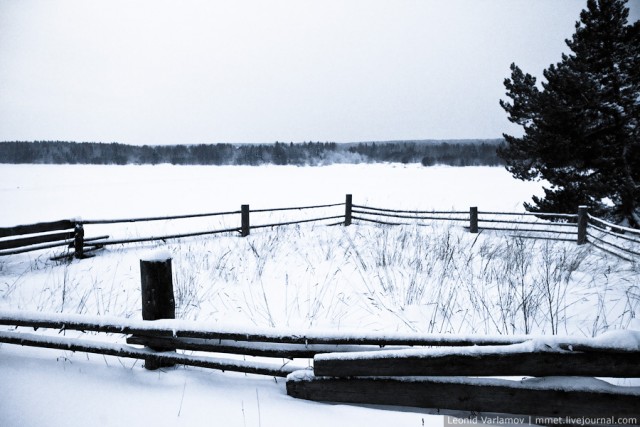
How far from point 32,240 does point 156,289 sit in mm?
6516

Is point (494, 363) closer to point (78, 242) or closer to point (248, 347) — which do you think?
point (248, 347)

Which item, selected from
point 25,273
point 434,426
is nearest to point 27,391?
point 434,426

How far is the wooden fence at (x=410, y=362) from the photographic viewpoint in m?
2.00

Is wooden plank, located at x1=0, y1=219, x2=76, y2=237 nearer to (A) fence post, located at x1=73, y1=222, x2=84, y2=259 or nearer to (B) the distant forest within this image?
(A) fence post, located at x1=73, y1=222, x2=84, y2=259

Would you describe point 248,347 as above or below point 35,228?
below

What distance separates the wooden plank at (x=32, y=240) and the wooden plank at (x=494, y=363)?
772 centimetres

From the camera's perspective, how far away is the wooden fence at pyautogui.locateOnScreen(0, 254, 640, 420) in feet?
6.56

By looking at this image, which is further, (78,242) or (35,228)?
(78,242)

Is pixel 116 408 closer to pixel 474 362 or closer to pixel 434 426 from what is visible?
pixel 434 426

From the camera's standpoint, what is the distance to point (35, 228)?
734 cm

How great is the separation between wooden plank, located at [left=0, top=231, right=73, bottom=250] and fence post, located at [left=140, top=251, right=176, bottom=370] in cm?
622

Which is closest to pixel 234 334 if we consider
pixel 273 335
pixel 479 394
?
pixel 273 335

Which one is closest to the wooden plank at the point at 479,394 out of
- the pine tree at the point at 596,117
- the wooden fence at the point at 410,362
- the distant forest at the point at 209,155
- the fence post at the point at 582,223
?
the wooden fence at the point at 410,362

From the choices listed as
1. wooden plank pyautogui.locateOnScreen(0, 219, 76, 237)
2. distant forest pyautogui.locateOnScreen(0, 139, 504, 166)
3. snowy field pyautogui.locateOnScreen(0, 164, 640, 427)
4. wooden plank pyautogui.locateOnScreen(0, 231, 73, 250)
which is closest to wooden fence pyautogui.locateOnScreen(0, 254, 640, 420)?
snowy field pyautogui.locateOnScreen(0, 164, 640, 427)
